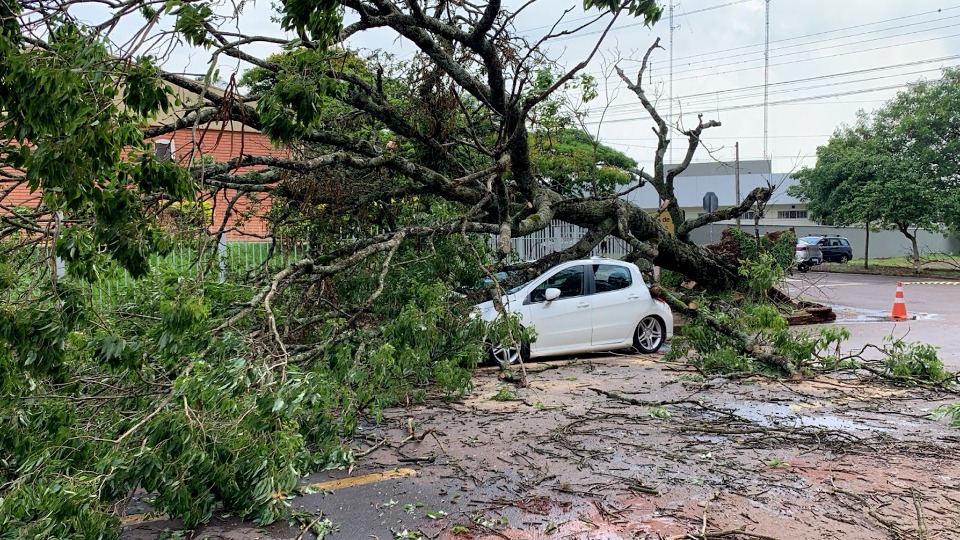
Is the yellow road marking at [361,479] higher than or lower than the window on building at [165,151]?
lower

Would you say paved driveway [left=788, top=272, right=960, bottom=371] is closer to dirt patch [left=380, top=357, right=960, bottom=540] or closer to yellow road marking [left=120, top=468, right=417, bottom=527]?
dirt patch [left=380, top=357, right=960, bottom=540]

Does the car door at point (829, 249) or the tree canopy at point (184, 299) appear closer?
the tree canopy at point (184, 299)

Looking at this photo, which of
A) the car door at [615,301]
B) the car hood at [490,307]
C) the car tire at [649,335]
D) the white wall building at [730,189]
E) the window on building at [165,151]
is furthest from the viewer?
the white wall building at [730,189]

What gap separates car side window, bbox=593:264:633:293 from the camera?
11172 mm

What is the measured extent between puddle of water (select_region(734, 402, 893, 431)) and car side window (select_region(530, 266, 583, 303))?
3728 millimetres

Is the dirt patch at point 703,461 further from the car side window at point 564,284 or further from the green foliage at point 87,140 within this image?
the green foliage at point 87,140

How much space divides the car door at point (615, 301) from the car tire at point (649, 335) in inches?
9.7

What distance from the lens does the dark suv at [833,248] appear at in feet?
129

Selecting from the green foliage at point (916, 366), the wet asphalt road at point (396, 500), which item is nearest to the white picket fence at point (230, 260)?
the wet asphalt road at point (396, 500)

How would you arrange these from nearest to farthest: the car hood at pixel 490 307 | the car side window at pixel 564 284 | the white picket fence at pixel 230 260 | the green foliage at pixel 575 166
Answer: the white picket fence at pixel 230 260 < the car hood at pixel 490 307 < the car side window at pixel 564 284 < the green foliage at pixel 575 166

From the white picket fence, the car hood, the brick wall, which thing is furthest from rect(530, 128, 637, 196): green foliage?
the white picket fence

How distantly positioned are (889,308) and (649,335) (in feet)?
35.1

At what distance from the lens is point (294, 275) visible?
665 cm

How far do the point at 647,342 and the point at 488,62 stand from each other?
5.57 metres
